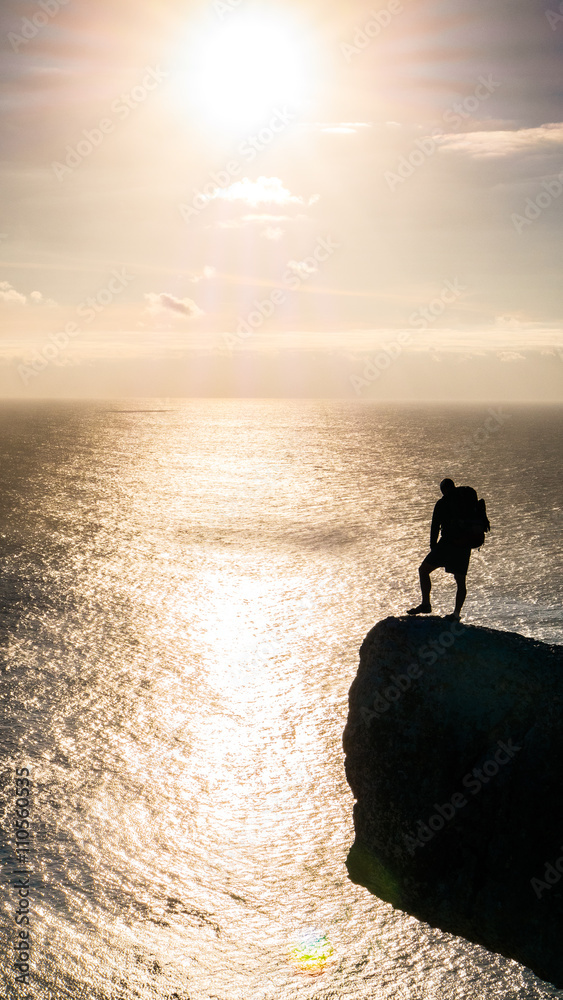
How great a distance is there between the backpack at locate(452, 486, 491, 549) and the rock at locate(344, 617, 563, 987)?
2035mm

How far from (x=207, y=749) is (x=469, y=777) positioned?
18.2 meters

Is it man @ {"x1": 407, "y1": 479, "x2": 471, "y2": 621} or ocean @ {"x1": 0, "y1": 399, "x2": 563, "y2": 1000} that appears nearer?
man @ {"x1": 407, "y1": 479, "x2": 471, "y2": 621}

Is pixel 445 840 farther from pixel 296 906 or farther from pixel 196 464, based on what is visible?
pixel 196 464

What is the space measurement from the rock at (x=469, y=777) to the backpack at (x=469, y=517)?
203 centimetres

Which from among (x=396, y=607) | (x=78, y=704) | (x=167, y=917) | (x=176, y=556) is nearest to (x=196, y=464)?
(x=176, y=556)

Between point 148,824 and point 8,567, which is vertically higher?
point 8,567

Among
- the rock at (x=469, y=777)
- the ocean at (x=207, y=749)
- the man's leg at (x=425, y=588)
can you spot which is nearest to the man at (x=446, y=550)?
the man's leg at (x=425, y=588)

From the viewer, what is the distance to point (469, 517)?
1600cm

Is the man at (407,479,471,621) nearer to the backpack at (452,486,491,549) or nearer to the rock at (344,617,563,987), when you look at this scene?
the backpack at (452,486,491,549)

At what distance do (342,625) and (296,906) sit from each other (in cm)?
2189

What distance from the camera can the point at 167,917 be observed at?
72.6 feet

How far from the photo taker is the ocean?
68.2 feet

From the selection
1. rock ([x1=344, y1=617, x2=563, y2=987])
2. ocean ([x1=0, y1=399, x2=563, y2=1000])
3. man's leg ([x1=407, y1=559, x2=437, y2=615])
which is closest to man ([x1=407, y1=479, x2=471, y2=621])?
man's leg ([x1=407, y1=559, x2=437, y2=615])

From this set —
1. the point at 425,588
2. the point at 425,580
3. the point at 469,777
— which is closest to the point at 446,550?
the point at 425,580
